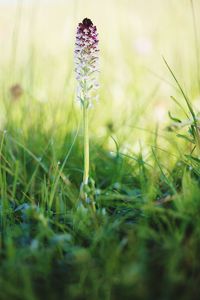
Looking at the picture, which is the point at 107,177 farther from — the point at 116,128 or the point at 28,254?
the point at 28,254

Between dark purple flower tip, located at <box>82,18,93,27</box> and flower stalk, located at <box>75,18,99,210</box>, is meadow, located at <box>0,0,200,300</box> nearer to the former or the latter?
flower stalk, located at <box>75,18,99,210</box>

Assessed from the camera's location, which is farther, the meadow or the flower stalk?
the flower stalk

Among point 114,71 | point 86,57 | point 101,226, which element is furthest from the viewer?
point 114,71

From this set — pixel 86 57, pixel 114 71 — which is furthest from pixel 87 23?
pixel 114 71

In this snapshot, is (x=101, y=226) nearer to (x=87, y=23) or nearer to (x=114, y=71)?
(x=87, y=23)

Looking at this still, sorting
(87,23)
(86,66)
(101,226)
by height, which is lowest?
(101,226)

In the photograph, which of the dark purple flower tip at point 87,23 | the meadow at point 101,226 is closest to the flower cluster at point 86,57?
the dark purple flower tip at point 87,23

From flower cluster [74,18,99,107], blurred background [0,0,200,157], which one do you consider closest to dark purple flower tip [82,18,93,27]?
flower cluster [74,18,99,107]

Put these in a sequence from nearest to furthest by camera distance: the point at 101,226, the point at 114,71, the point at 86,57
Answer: the point at 101,226 < the point at 86,57 < the point at 114,71
